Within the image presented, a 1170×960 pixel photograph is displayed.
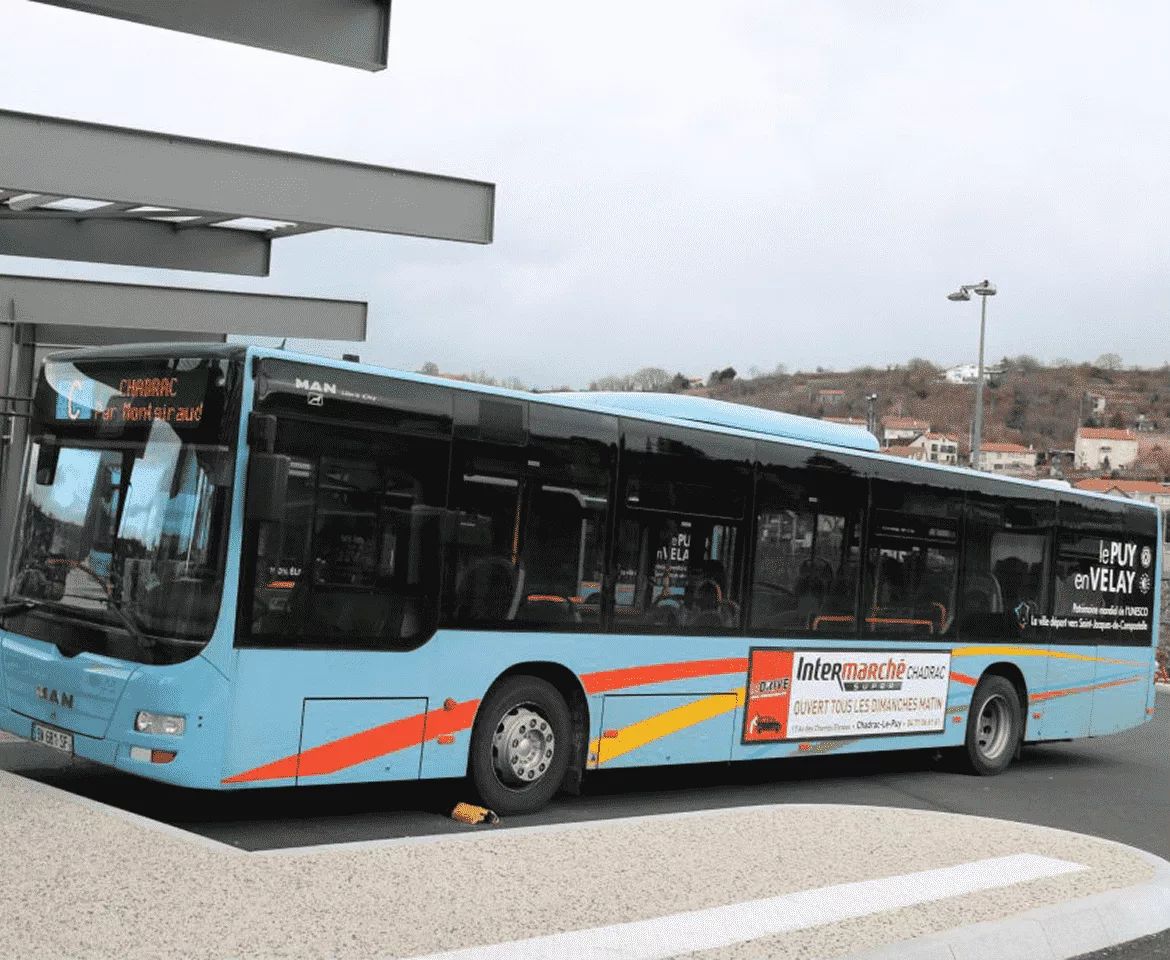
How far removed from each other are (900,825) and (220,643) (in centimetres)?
457

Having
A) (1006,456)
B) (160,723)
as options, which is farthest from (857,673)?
(1006,456)

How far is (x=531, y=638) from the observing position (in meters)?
10.1

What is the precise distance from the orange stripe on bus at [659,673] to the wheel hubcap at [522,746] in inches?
17.6

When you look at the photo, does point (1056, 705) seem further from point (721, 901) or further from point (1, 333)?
point (1, 333)

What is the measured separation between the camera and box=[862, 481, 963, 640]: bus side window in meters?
13.0

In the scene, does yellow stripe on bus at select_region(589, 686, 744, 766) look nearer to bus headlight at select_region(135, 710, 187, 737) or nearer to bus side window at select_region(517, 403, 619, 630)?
bus side window at select_region(517, 403, 619, 630)

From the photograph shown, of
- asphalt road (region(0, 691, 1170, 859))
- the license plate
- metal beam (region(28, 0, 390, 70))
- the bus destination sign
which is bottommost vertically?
asphalt road (region(0, 691, 1170, 859))

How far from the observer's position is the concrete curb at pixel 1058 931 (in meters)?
6.73

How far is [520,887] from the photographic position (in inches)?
286

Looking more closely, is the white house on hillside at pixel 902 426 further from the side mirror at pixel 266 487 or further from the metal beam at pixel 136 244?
the side mirror at pixel 266 487

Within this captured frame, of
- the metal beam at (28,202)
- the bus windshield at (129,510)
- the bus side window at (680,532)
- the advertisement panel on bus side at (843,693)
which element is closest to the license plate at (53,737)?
the bus windshield at (129,510)

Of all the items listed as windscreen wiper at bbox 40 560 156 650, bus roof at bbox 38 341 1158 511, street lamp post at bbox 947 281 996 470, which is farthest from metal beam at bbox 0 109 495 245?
street lamp post at bbox 947 281 996 470

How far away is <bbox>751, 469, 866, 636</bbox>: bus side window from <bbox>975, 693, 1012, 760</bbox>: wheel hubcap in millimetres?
2576

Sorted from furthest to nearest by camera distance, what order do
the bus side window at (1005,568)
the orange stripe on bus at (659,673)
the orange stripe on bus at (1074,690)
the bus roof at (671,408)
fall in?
the orange stripe on bus at (1074,690) < the bus side window at (1005,568) < the orange stripe on bus at (659,673) < the bus roof at (671,408)
